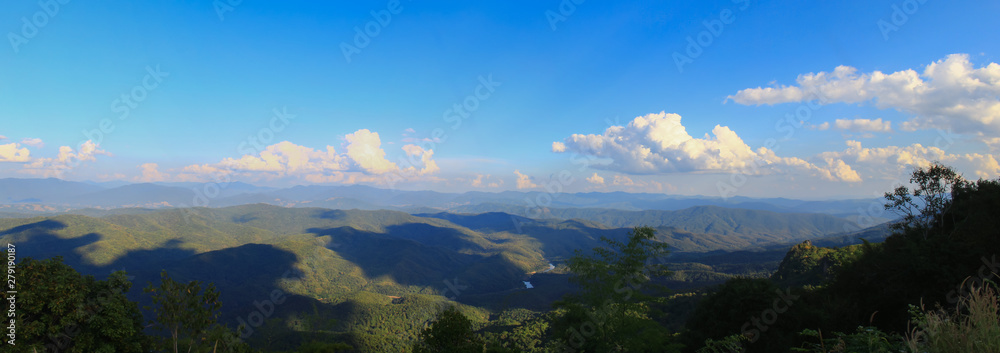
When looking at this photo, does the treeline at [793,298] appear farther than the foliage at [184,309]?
Yes

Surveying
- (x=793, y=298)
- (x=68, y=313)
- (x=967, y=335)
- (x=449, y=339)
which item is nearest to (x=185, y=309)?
(x=68, y=313)

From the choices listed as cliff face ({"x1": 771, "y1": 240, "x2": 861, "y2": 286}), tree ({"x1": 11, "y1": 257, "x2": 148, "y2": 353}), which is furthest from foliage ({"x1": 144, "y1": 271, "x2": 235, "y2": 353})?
cliff face ({"x1": 771, "y1": 240, "x2": 861, "y2": 286})

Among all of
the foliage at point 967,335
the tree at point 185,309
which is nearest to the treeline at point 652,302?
the tree at point 185,309

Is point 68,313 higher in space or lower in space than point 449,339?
higher

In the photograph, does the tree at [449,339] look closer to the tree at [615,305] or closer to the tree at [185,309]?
the tree at [615,305]

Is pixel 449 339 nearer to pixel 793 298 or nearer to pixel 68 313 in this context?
pixel 68 313

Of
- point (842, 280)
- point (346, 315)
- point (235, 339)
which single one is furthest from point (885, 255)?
point (346, 315)
